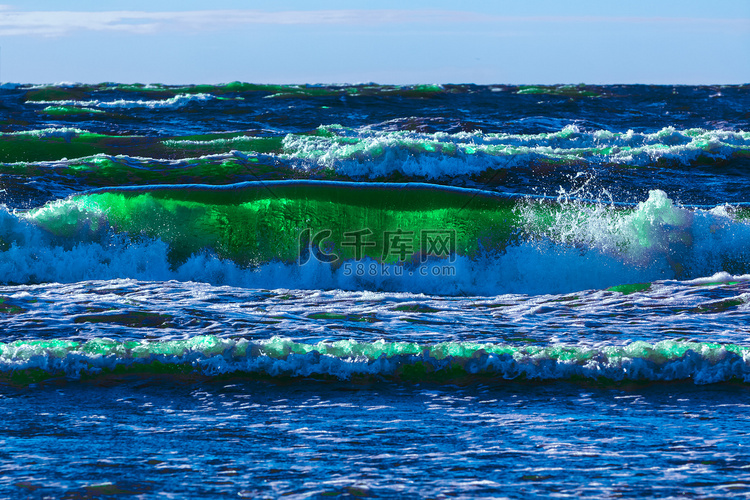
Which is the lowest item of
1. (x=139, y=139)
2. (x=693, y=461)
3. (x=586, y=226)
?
(x=693, y=461)

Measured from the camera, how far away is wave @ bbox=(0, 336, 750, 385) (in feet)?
14.0

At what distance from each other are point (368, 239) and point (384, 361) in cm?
362

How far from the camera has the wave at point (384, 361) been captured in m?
4.26

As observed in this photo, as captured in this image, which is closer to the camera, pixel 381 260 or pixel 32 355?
pixel 32 355

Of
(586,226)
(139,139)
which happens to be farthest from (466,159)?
(139,139)

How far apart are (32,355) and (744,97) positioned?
34.3 metres

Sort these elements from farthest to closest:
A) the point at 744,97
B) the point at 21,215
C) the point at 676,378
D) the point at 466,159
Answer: the point at 744,97 < the point at 466,159 < the point at 21,215 < the point at 676,378

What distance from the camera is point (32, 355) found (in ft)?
14.3

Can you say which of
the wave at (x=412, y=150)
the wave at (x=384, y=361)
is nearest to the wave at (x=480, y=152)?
the wave at (x=412, y=150)

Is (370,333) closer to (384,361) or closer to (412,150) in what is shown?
(384,361)

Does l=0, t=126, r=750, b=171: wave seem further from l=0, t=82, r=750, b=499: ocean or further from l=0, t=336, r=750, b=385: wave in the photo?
l=0, t=336, r=750, b=385: wave

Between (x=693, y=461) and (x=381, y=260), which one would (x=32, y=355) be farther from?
(x=381, y=260)

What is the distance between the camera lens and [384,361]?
439 cm

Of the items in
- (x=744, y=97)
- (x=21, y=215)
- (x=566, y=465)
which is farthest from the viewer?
(x=744, y=97)
